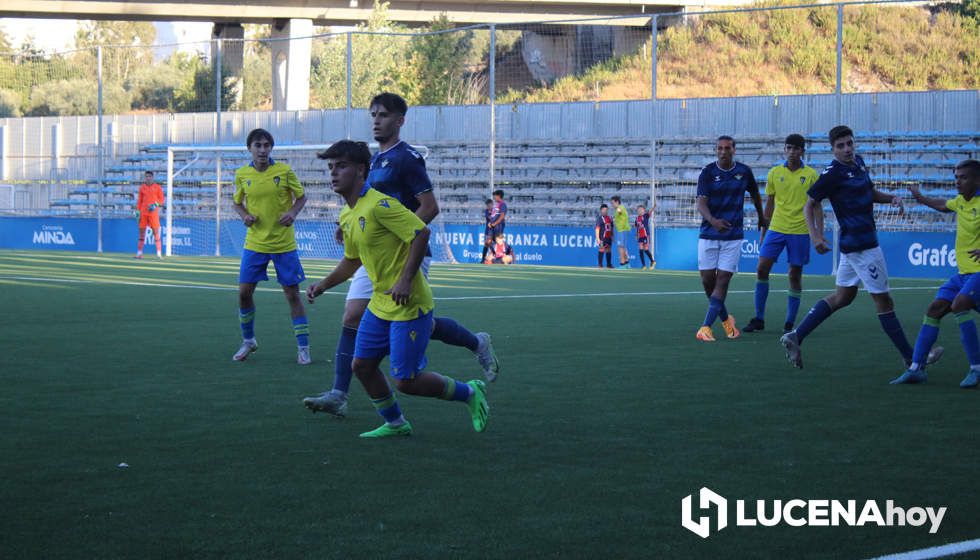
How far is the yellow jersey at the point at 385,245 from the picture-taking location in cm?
664

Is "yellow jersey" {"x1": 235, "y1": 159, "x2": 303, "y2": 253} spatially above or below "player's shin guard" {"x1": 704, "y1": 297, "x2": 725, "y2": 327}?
above

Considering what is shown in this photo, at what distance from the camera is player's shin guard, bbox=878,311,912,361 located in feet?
32.7

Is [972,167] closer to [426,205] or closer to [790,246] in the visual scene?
[426,205]

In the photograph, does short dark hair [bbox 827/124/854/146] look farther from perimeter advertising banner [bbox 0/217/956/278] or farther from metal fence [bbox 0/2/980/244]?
metal fence [bbox 0/2/980/244]

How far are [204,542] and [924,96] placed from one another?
86.7ft

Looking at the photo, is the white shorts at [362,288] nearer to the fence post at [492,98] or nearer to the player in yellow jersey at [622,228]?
the player in yellow jersey at [622,228]

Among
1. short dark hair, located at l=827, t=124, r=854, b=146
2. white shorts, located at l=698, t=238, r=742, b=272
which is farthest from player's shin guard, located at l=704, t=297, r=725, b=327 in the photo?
short dark hair, located at l=827, t=124, r=854, b=146

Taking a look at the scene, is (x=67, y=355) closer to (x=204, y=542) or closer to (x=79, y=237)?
(x=204, y=542)

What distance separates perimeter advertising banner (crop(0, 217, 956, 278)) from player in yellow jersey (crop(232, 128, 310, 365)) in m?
16.8

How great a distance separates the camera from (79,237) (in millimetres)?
39156

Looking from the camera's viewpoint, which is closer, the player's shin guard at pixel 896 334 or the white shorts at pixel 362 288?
the white shorts at pixel 362 288

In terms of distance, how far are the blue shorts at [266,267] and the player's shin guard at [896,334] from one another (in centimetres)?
482

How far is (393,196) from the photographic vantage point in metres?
8.30

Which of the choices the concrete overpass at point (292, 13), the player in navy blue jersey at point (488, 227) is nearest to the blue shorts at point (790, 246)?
the player in navy blue jersey at point (488, 227)
